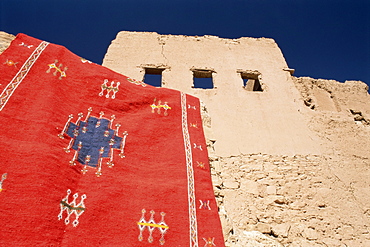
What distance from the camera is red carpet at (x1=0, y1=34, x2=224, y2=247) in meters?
2.10

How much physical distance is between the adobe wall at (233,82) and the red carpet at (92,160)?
0.91 metres

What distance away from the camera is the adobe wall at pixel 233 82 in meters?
4.78

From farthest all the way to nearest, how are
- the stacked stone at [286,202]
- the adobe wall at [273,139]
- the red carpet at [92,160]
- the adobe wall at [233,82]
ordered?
the adobe wall at [233,82], the adobe wall at [273,139], the stacked stone at [286,202], the red carpet at [92,160]

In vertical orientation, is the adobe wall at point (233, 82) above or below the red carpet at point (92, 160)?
above

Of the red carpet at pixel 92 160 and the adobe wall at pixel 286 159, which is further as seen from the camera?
Answer: the adobe wall at pixel 286 159

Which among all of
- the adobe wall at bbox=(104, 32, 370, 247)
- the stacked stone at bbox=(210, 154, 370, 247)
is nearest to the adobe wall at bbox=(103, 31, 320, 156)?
the adobe wall at bbox=(104, 32, 370, 247)

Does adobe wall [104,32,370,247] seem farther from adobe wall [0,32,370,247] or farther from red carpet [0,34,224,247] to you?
red carpet [0,34,224,247]

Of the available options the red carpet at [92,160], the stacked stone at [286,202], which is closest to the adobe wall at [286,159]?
the stacked stone at [286,202]

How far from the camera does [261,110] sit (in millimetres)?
5324

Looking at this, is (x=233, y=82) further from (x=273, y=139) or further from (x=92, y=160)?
(x=92, y=160)

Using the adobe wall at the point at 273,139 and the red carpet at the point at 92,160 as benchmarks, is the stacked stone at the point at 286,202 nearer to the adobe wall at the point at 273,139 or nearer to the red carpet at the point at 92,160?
the adobe wall at the point at 273,139

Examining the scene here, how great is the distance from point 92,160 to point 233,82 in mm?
3884

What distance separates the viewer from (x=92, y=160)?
2.74 meters

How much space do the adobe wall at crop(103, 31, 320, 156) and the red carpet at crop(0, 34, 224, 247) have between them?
909 millimetres
